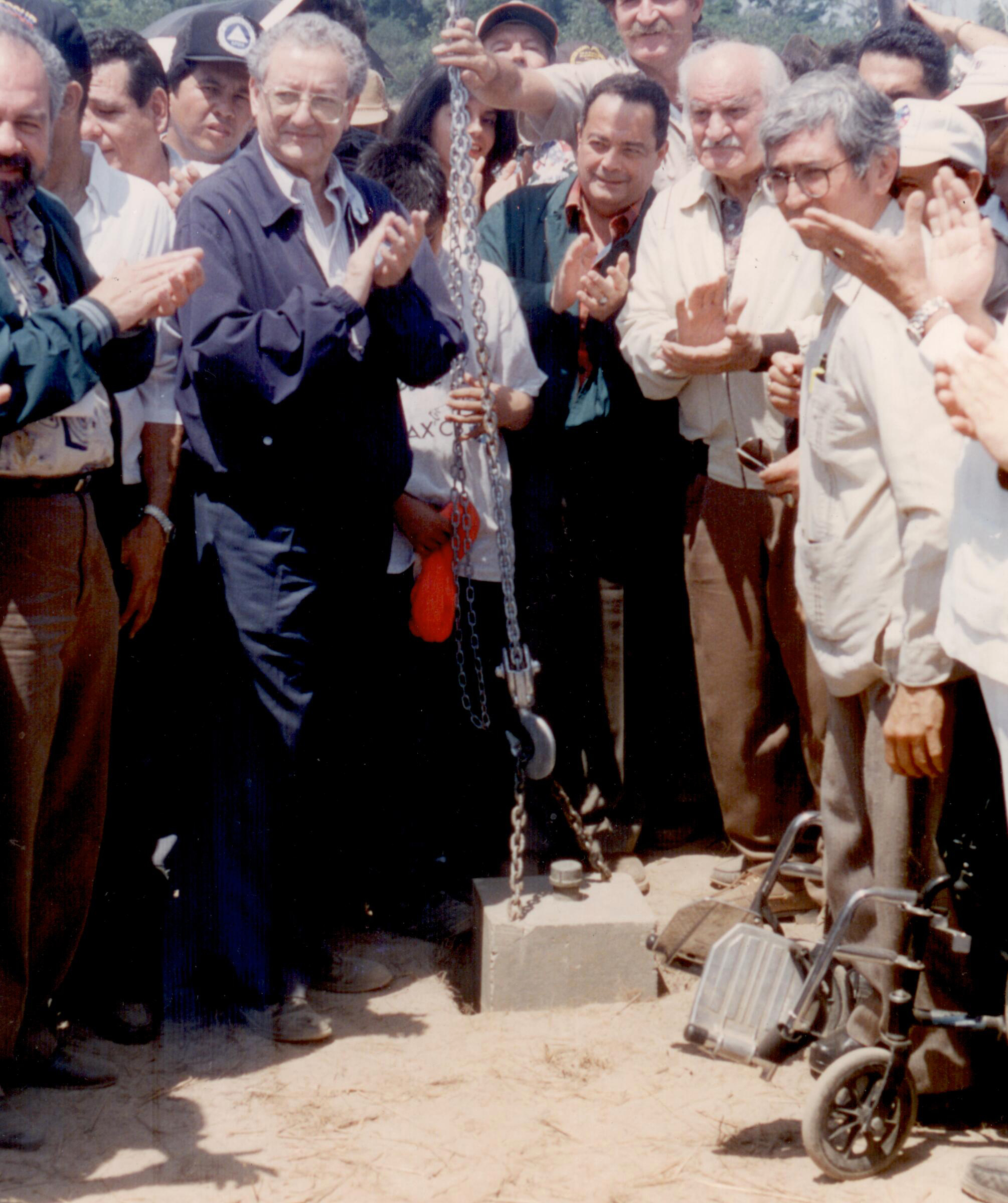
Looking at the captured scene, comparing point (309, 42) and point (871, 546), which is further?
point (309, 42)

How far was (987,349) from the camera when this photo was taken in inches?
116

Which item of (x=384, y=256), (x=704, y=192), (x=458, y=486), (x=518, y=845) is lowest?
(x=518, y=845)

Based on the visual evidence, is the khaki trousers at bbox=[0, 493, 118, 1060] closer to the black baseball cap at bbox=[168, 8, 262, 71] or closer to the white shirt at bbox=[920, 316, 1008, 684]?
the white shirt at bbox=[920, 316, 1008, 684]

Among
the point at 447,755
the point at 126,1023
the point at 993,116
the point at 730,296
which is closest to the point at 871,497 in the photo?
the point at 730,296

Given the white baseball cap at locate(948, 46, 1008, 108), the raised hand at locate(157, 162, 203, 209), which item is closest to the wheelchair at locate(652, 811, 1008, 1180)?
the white baseball cap at locate(948, 46, 1008, 108)

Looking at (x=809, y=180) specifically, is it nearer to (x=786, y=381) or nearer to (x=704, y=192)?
(x=786, y=381)

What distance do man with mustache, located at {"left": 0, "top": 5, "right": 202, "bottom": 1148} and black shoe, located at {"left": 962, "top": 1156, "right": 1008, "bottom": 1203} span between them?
2153 millimetres

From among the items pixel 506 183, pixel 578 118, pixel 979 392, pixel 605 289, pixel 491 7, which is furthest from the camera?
pixel 491 7

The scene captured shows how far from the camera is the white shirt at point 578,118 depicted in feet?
18.4

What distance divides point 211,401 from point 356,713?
1251 mm

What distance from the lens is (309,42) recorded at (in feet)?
13.3

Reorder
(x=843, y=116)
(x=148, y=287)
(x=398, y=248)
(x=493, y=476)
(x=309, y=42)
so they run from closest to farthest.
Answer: (x=148, y=287) < (x=843, y=116) < (x=398, y=248) < (x=309, y=42) < (x=493, y=476)

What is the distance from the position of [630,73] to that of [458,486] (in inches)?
68.3

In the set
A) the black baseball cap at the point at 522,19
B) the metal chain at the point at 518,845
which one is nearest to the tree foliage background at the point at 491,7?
the black baseball cap at the point at 522,19
